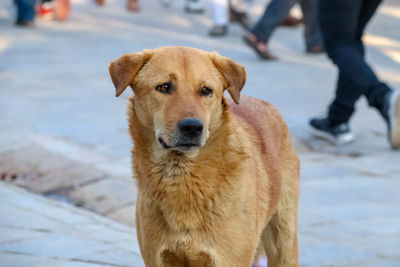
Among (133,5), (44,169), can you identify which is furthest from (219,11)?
(44,169)

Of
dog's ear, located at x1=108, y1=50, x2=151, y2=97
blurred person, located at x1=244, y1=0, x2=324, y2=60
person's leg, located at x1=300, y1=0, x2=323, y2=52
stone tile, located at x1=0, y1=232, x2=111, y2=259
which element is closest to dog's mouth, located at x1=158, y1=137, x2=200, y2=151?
→ dog's ear, located at x1=108, y1=50, x2=151, y2=97

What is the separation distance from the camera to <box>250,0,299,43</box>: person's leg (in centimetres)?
1066

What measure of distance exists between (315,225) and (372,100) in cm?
196

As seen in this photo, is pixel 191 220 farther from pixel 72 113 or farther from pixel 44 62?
pixel 44 62

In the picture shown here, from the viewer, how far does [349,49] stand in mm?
6887

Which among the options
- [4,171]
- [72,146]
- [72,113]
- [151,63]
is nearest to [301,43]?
[72,113]

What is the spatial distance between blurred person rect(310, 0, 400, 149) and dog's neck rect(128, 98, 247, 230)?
343cm

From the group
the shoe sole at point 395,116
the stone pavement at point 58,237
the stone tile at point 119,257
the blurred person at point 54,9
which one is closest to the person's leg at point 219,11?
the blurred person at point 54,9

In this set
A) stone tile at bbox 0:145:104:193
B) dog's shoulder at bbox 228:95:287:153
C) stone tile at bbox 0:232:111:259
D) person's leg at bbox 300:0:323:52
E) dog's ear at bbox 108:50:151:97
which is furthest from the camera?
person's leg at bbox 300:0:323:52

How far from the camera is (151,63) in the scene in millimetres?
3559

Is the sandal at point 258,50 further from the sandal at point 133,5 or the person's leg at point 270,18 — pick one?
the sandal at point 133,5

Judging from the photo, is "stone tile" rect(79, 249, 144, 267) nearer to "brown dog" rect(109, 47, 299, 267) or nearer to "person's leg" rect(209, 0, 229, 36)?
"brown dog" rect(109, 47, 299, 267)

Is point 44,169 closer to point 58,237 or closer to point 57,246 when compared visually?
point 58,237

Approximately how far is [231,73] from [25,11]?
10451 millimetres
